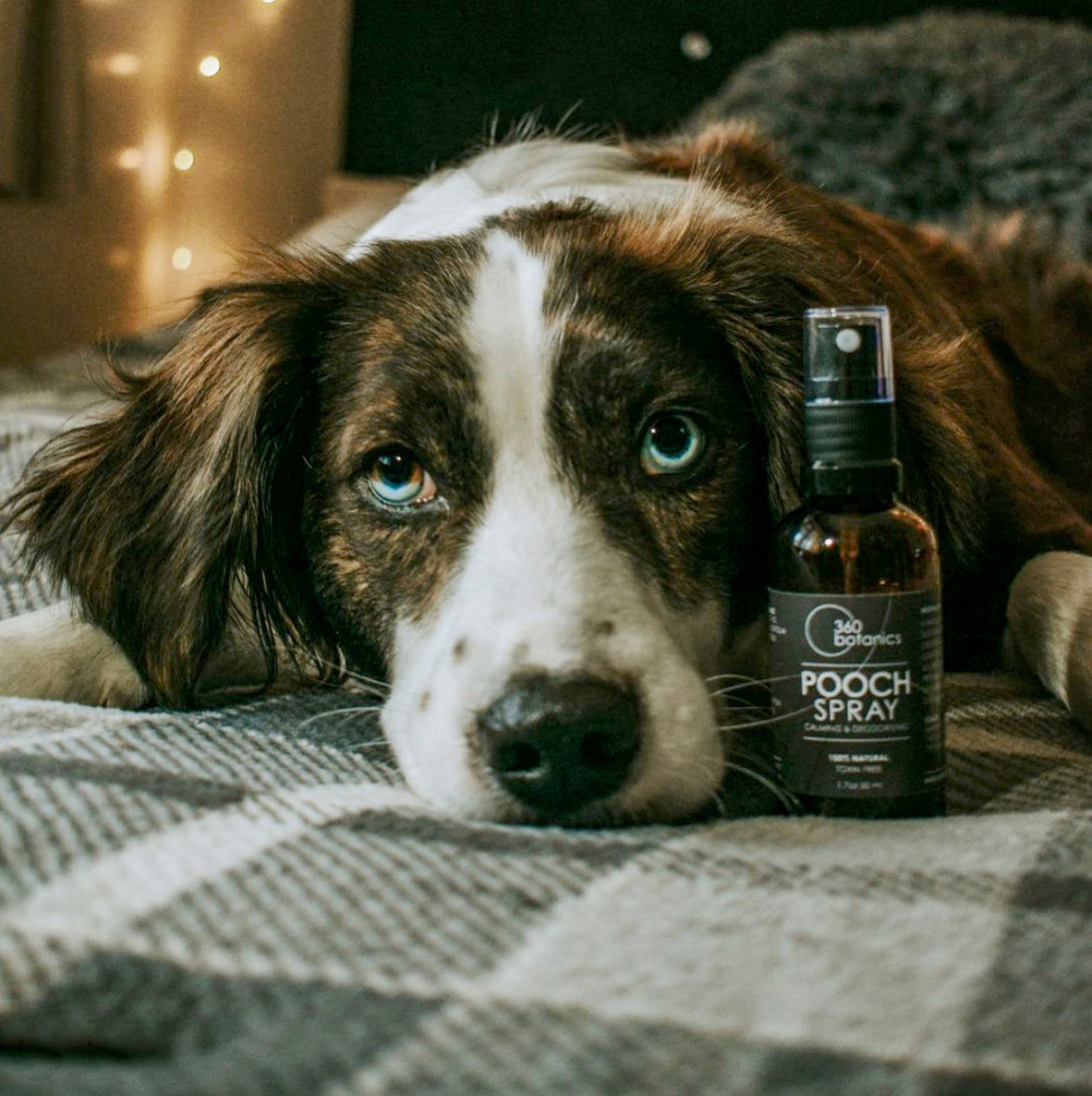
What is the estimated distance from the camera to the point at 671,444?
1.28 metres

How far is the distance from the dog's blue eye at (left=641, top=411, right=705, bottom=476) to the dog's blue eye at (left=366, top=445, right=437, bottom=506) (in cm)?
20

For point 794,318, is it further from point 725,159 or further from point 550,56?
point 550,56

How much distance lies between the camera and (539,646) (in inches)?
40.7

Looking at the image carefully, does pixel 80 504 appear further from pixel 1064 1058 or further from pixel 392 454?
pixel 1064 1058

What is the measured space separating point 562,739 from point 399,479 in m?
0.40

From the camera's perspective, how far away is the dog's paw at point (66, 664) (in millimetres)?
1377

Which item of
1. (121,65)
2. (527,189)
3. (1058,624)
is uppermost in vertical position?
(121,65)

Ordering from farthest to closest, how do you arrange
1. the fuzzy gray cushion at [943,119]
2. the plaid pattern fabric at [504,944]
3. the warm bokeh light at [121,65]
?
the warm bokeh light at [121,65], the fuzzy gray cushion at [943,119], the plaid pattern fabric at [504,944]

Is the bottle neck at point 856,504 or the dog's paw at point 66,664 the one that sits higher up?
the bottle neck at point 856,504

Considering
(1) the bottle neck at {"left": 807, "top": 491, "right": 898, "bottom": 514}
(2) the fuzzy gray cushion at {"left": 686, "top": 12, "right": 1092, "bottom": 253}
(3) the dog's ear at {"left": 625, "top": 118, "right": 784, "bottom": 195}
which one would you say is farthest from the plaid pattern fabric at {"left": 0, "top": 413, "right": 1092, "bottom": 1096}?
(2) the fuzzy gray cushion at {"left": 686, "top": 12, "right": 1092, "bottom": 253}

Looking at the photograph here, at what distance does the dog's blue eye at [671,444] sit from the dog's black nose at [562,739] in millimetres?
307

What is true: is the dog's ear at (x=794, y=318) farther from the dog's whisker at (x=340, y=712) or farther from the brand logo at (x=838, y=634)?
the dog's whisker at (x=340, y=712)

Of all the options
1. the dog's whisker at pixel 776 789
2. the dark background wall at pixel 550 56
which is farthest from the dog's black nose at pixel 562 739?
the dark background wall at pixel 550 56

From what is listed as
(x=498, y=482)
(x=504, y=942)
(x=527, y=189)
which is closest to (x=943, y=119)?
(x=527, y=189)
